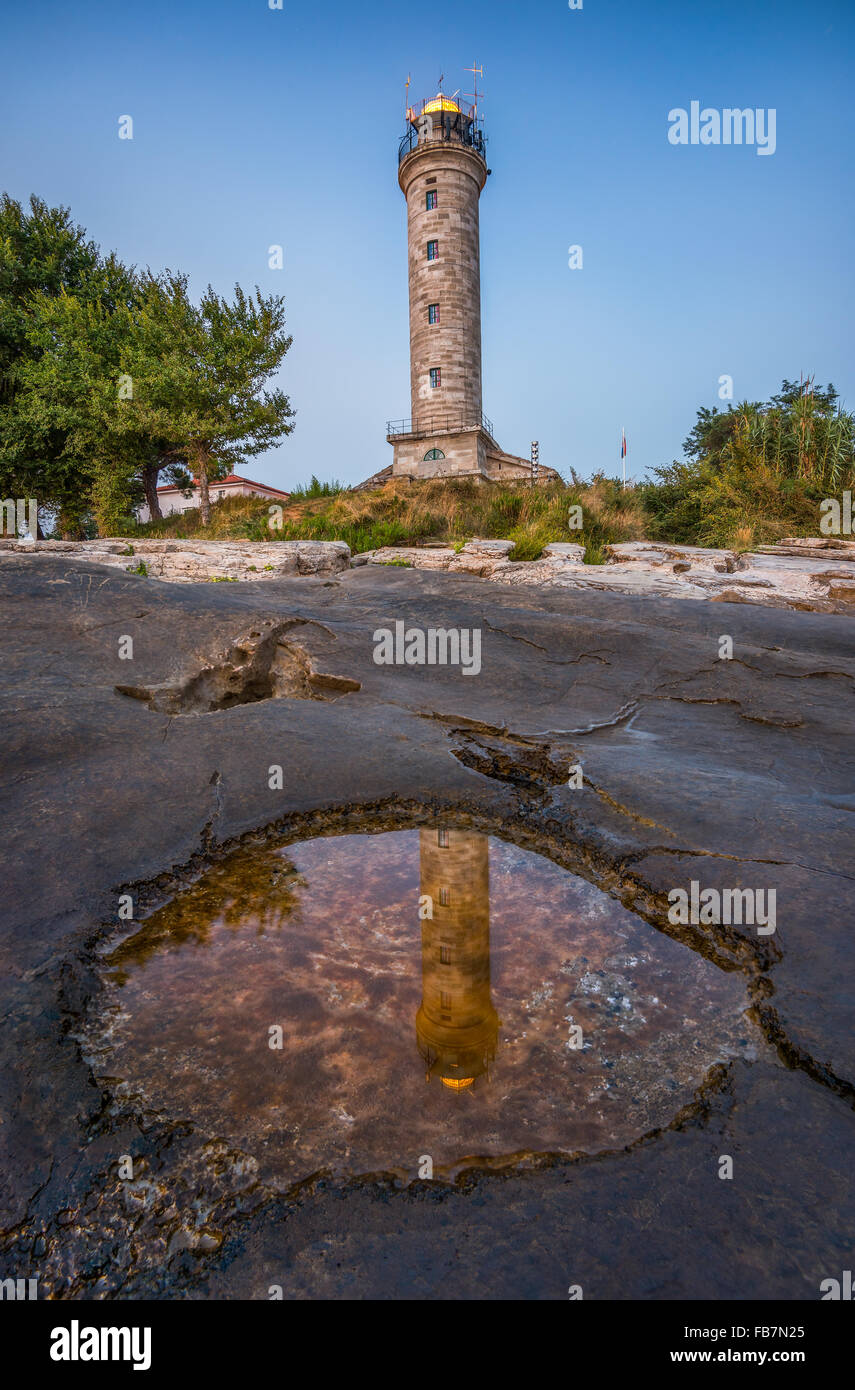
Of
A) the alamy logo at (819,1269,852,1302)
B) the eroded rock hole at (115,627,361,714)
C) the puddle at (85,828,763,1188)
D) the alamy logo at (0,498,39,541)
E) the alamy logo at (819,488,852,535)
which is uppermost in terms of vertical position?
the alamy logo at (0,498,39,541)

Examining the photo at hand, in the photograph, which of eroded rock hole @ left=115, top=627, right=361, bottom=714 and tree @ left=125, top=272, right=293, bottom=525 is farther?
tree @ left=125, top=272, right=293, bottom=525

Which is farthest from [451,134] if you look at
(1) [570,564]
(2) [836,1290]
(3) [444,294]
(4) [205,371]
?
(2) [836,1290]

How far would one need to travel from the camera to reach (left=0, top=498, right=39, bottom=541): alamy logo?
59.7 ft

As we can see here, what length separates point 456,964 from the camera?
1.76 m

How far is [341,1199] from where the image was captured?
44.6 inches

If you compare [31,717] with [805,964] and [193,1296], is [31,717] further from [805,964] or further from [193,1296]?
[805,964]

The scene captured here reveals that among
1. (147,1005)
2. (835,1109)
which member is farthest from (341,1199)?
(835,1109)

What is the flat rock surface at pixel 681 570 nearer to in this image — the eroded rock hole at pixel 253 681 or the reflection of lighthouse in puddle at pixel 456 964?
the eroded rock hole at pixel 253 681

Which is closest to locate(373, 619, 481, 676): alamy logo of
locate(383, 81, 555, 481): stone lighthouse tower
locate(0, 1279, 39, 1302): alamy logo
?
locate(0, 1279, 39, 1302): alamy logo

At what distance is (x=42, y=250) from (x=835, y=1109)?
3178cm

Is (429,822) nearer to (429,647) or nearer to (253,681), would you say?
(253,681)

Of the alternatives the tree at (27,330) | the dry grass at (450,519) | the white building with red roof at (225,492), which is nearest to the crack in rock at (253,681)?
the dry grass at (450,519)
